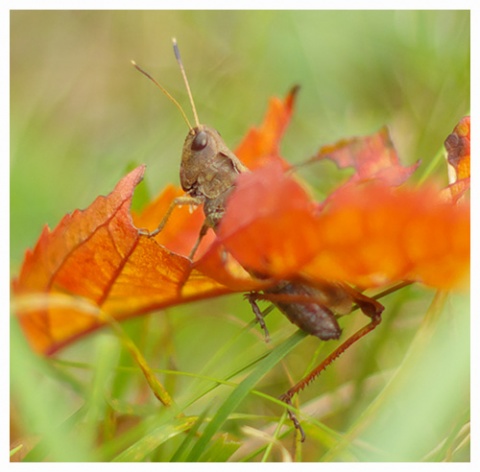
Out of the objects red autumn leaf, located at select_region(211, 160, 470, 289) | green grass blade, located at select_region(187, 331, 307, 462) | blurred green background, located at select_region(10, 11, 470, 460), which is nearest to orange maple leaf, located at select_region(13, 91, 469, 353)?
red autumn leaf, located at select_region(211, 160, 470, 289)

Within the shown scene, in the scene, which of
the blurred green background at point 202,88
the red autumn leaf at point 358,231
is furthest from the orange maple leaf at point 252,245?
the blurred green background at point 202,88

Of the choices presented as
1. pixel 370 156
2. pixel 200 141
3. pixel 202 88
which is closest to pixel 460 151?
pixel 370 156

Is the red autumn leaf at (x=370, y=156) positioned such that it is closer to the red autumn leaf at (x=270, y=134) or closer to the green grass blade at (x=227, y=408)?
the red autumn leaf at (x=270, y=134)

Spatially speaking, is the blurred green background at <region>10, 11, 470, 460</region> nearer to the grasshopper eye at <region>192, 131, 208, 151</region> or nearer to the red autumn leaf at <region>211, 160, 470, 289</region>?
the grasshopper eye at <region>192, 131, 208, 151</region>

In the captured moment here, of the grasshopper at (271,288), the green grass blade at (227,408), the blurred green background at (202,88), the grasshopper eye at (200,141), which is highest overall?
the blurred green background at (202,88)

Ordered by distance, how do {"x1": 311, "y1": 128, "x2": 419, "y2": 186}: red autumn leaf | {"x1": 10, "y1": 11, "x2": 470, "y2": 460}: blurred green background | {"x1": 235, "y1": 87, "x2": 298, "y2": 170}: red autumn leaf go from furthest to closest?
{"x1": 10, "y1": 11, "x2": 470, "y2": 460}: blurred green background → {"x1": 235, "y1": 87, "x2": 298, "y2": 170}: red autumn leaf → {"x1": 311, "y1": 128, "x2": 419, "y2": 186}: red autumn leaf

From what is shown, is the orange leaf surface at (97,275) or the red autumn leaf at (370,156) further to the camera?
the red autumn leaf at (370,156)
